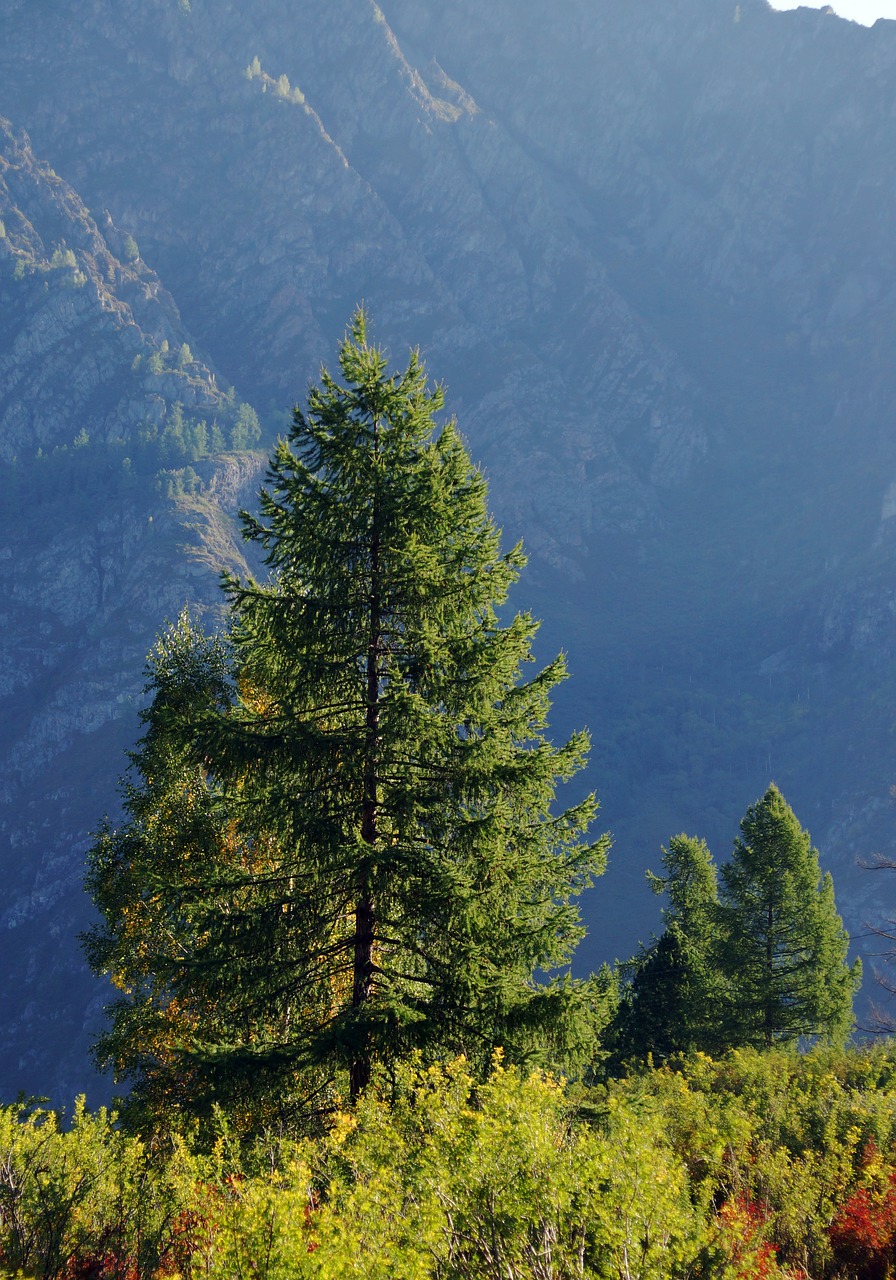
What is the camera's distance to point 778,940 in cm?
2689

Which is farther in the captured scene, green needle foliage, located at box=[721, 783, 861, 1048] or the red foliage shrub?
green needle foliage, located at box=[721, 783, 861, 1048]

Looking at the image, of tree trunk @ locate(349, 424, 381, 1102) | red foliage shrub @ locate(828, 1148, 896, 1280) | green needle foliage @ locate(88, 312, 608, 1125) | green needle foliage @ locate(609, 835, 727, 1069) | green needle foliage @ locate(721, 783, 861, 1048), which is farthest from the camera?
green needle foliage @ locate(609, 835, 727, 1069)

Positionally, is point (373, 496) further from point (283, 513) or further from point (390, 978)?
Answer: point (390, 978)

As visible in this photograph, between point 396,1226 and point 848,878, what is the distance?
162 metres

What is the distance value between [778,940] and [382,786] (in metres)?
21.3

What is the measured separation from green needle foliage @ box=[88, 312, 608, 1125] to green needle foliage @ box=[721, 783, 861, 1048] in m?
18.1

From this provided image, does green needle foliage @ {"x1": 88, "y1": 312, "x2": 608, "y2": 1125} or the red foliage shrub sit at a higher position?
green needle foliage @ {"x1": 88, "y1": 312, "x2": 608, "y2": 1125}

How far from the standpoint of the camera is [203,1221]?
24.5ft

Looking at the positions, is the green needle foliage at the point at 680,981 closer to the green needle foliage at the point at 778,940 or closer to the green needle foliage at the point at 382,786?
the green needle foliage at the point at 778,940

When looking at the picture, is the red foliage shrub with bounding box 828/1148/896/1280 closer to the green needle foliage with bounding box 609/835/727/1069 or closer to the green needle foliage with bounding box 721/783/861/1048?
the green needle foliage with bounding box 609/835/727/1069

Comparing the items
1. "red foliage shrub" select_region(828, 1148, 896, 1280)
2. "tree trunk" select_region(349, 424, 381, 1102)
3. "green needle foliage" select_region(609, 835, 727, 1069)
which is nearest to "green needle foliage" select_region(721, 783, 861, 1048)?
"green needle foliage" select_region(609, 835, 727, 1069)

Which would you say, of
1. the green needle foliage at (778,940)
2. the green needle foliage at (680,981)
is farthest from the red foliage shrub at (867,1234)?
the green needle foliage at (778,940)

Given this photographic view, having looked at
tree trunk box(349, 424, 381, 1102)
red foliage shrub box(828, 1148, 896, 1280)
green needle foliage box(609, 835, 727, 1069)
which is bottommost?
red foliage shrub box(828, 1148, 896, 1280)

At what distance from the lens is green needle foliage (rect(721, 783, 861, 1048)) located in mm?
26125
